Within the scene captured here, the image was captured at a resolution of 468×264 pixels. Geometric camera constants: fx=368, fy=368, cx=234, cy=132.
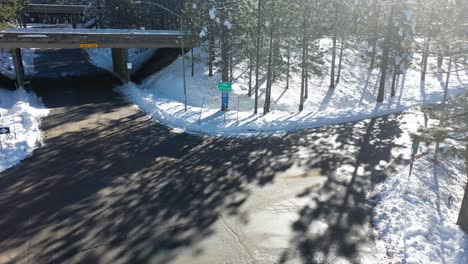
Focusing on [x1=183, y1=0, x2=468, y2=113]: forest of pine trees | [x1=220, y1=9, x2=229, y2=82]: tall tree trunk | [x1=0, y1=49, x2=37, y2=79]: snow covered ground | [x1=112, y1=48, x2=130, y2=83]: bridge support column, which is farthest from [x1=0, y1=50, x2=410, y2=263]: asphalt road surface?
[x1=0, y1=49, x2=37, y2=79]: snow covered ground

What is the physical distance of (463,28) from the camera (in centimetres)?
1287

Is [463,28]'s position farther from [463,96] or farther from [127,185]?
[127,185]

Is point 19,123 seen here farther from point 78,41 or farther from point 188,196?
point 188,196

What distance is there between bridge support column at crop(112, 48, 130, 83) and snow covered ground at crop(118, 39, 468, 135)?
1303mm

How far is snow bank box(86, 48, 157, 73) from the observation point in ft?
147

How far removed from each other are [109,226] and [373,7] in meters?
27.2

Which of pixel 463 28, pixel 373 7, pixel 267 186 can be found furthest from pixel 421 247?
pixel 373 7

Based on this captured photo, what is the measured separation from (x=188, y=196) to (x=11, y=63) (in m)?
38.7

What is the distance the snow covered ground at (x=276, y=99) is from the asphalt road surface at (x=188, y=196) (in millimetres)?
1974

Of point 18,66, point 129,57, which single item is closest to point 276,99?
point 18,66

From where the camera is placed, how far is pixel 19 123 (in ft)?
74.2

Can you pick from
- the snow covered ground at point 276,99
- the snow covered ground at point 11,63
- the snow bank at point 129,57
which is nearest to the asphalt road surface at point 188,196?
the snow covered ground at point 276,99

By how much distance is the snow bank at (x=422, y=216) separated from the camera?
1148cm

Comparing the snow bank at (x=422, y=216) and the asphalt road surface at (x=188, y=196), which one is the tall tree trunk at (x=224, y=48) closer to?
the asphalt road surface at (x=188, y=196)
